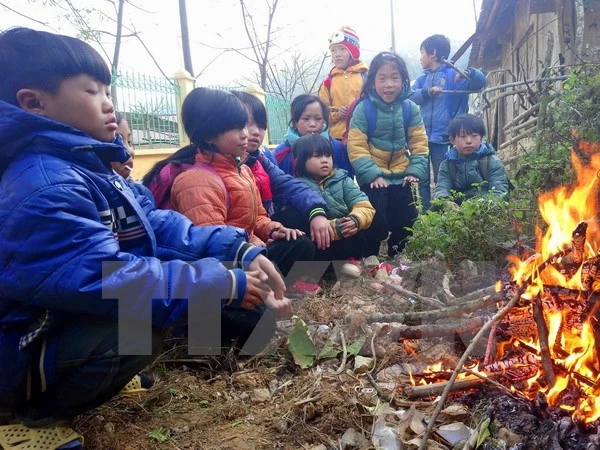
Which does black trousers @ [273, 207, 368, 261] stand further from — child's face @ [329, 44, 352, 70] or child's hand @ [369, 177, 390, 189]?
child's face @ [329, 44, 352, 70]

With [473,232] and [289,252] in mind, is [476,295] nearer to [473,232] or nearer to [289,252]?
[473,232]

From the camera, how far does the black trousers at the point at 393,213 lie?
15.5 ft

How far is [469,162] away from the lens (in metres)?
4.99

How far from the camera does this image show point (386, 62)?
4.86 m

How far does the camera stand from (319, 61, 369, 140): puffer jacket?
5.79 metres

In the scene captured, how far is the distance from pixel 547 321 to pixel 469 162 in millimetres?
3196

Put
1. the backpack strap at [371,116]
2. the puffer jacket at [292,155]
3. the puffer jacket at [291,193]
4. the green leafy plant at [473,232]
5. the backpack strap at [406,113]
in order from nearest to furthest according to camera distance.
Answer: the green leafy plant at [473,232], the puffer jacket at [291,193], the puffer jacket at [292,155], the backpack strap at [371,116], the backpack strap at [406,113]

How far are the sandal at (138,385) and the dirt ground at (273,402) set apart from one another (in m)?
0.04

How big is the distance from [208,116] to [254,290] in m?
1.77

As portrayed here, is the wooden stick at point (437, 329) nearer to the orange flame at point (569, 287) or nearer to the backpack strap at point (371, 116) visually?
the orange flame at point (569, 287)

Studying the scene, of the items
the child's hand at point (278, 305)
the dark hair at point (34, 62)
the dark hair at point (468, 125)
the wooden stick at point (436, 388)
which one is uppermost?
the dark hair at point (34, 62)

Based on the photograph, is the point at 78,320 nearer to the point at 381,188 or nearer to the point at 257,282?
the point at 257,282

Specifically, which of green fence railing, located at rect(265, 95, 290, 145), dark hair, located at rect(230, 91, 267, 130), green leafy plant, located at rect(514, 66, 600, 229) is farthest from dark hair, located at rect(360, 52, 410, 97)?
green fence railing, located at rect(265, 95, 290, 145)

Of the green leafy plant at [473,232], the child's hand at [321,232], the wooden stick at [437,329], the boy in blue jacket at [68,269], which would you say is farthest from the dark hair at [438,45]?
the boy in blue jacket at [68,269]
